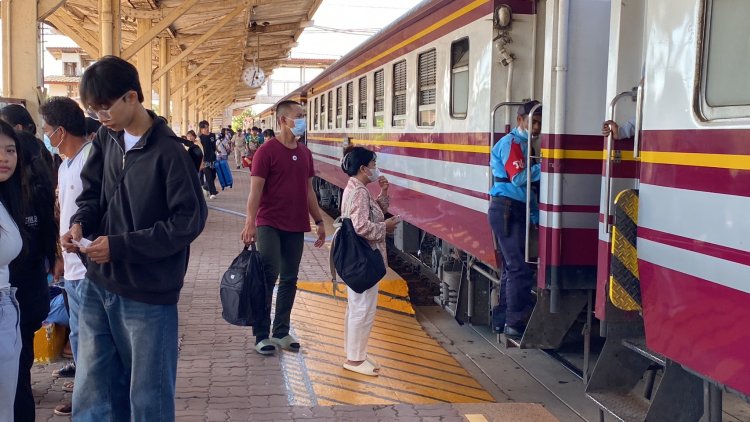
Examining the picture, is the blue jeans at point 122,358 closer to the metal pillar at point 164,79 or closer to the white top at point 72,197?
the white top at point 72,197

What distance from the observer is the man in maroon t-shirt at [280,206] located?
641 cm

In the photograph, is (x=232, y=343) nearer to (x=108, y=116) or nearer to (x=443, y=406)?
(x=443, y=406)

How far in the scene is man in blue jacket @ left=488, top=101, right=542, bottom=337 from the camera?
19.7ft

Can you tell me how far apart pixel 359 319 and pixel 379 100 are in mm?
5558

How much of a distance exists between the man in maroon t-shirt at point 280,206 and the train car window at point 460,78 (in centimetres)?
156

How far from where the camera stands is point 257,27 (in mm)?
24422

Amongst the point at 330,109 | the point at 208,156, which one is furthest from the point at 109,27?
the point at 208,156

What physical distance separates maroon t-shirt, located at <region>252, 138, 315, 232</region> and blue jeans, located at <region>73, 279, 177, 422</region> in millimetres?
2755

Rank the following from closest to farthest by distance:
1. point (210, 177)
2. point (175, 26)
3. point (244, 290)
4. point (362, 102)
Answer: point (244, 290), point (362, 102), point (210, 177), point (175, 26)

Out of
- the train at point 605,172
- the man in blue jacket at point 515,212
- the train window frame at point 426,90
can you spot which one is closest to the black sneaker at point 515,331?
the man in blue jacket at point 515,212

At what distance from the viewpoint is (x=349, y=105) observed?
46.9ft

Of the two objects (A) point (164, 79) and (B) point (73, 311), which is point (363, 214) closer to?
(B) point (73, 311)

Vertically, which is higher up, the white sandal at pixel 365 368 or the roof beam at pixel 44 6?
the roof beam at pixel 44 6

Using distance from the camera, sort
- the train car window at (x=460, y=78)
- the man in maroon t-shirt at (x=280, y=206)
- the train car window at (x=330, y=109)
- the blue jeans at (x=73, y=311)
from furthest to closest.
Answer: the train car window at (x=330, y=109) → the train car window at (x=460, y=78) → the man in maroon t-shirt at (x=280, y=206) → the blue jeans at (x=73, y=311)
